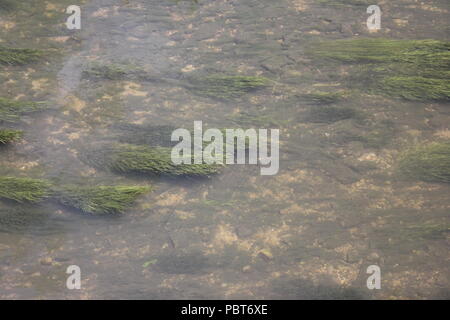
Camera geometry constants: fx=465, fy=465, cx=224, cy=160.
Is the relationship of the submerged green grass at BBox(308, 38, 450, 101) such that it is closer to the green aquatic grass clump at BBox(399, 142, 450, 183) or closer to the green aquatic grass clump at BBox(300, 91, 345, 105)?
the green aquatic grass clump at BBox(300, 91, 345, 105)

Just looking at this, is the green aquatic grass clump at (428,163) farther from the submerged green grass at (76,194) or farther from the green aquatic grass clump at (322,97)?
the submerged green grass at (76,194)

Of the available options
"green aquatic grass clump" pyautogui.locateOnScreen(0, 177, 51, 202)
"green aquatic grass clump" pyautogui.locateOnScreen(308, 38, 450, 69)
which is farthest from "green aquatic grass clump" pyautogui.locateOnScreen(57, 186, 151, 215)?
"green aquatic grass clump" pyautogui.locateOnScreen(308, 38, 450, 69)

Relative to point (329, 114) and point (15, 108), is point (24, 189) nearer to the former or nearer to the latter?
point (15, 108)

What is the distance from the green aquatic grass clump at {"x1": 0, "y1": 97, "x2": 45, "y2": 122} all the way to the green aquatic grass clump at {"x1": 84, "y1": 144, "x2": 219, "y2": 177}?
74 cm

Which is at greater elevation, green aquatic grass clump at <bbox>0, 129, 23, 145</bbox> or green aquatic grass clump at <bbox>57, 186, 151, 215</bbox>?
green aquatic grass clump at <bbox>0, 129, 23, 145</bbox>

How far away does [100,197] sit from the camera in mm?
3178

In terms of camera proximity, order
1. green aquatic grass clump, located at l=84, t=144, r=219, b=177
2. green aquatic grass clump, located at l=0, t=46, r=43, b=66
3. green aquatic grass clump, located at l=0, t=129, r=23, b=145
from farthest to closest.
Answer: green aquatic grass clump, located at l=0, t=46, r=43, b=66 → green aquatic grass clump, located at l=0, t=129, r=23, b=145 → green aquatic grass clump, located at l=84, t=144, r=219, b=177

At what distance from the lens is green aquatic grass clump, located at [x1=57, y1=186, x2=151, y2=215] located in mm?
3141

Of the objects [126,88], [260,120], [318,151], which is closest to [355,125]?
[318,151]

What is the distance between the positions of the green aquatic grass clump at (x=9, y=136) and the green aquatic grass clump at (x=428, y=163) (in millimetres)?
2891

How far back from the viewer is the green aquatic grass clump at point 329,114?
3.62 m

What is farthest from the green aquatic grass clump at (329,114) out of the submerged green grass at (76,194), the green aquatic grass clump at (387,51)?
the submerged green grass at (76,194)

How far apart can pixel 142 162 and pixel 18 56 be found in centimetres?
186
